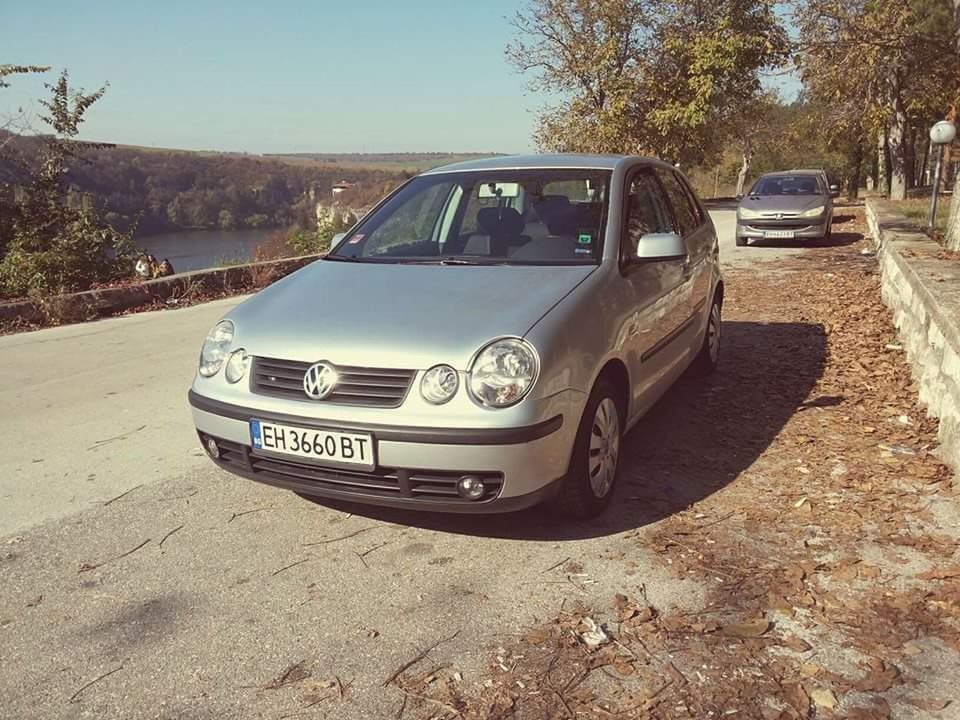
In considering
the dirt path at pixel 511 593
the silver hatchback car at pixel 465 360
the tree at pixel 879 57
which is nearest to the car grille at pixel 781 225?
the tree at pixel 879 57

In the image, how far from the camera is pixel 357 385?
305 cm

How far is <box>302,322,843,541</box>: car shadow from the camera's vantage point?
139 inches

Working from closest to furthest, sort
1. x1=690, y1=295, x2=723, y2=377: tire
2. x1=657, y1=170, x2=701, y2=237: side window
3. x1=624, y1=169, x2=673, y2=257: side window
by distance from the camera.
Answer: x1=624, y1=169, x2=673, y2=257: side window → x1=657, y1=170, x2=701, y2=237: side window → x1=690, y1=295, x2=723, y2=377: tire

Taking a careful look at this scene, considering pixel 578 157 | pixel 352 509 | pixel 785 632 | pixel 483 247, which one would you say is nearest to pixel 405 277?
pixel 483 247

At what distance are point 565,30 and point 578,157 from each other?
86.5 ft

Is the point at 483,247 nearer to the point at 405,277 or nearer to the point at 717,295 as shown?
the point at 405,277

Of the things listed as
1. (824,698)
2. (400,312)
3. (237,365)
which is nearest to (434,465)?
(400,312)

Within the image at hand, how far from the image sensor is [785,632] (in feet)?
8.75

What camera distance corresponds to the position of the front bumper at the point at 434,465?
294 cm

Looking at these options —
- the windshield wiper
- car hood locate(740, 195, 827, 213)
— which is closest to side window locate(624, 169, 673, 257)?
the windshield wiper

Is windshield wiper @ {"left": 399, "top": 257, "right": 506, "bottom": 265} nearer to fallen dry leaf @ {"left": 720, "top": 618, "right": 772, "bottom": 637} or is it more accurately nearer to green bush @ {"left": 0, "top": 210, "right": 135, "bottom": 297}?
fallen dry leaf @ {"left": 720, "top": 618, "right": 772, "bottom": 637}

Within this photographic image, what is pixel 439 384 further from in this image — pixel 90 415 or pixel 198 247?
pixel 198 247

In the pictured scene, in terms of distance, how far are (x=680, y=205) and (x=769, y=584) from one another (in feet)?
9.84

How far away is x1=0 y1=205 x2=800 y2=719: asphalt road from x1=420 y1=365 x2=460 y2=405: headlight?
0.70 meters
